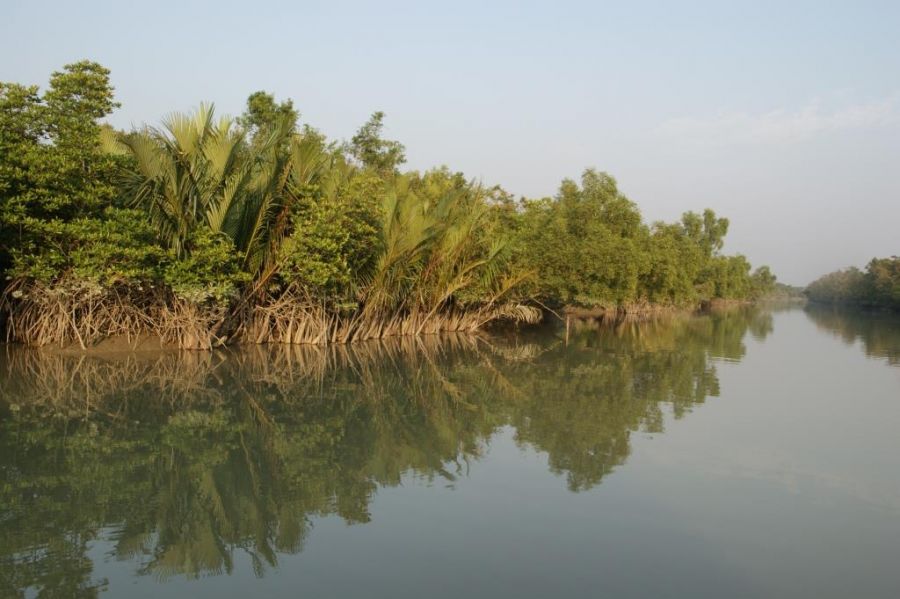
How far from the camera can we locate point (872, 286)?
2793 inches

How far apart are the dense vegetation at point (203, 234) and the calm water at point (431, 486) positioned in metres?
1.78

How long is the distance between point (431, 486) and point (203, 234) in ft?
31.4

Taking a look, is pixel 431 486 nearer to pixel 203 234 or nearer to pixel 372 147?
pixel 203 234

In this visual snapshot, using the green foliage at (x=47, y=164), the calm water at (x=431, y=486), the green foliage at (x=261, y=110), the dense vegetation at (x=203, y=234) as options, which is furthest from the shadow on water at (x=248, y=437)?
the green foliage at (x=261, y=110)

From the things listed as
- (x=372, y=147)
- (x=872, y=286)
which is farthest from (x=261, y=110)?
(x=872, y=286)

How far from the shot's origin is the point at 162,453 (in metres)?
7.23

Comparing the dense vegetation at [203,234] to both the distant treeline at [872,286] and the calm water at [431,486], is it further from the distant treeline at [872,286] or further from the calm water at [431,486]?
the distant treeline at [872,286]

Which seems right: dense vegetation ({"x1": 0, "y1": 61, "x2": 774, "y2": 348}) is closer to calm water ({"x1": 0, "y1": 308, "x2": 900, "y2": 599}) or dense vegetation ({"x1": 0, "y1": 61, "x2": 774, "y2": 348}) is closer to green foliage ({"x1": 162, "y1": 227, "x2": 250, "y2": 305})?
green foliage ({"x1": 162, "y1": 227, "x2": 250, "y2": 305})

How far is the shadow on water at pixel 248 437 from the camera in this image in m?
5.00

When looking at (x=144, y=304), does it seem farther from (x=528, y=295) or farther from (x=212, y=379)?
(x=528, y=295)

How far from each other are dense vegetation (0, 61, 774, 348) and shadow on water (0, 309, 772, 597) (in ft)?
3.97

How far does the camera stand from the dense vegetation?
1309cm

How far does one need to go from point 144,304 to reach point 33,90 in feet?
15.1

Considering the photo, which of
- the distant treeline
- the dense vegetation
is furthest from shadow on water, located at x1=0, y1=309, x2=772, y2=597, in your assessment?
the distant treeline
